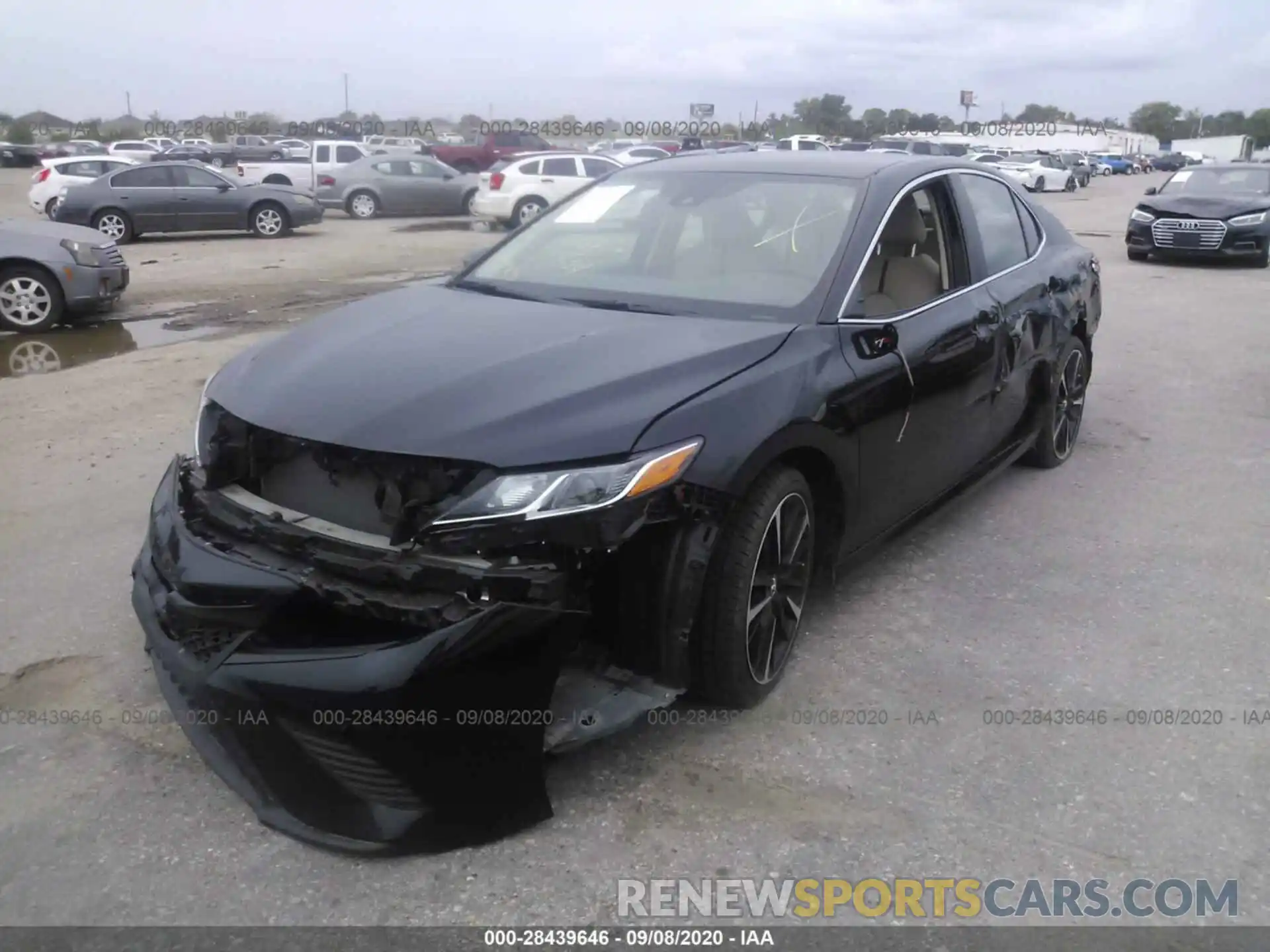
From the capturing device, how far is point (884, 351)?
12.5 feet

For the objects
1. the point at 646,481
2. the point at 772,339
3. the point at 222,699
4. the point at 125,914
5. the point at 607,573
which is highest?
the point at 772,339

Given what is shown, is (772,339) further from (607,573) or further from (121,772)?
(121,772)

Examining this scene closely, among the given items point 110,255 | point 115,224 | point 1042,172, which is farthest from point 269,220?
point 1042,172

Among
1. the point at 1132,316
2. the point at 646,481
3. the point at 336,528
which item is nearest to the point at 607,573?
the point at 646,481

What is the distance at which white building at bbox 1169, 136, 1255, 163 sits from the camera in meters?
94.1

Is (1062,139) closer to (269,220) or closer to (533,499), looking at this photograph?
(269,220)

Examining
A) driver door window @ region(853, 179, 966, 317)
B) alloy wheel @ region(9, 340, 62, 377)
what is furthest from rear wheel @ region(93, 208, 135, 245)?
driver door window @ region(853, 179, 966, 317)

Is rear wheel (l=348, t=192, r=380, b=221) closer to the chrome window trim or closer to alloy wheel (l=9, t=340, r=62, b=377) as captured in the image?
alloy wheel (l=9, t=340, r=62, b=377)

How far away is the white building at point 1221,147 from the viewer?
9411 centimetres

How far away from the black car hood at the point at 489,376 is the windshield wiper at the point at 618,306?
0.15 ft

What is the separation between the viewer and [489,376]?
3.12 meters

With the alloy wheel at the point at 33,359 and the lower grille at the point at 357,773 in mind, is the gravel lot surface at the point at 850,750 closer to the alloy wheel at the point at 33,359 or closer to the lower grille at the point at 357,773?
the lower grille at the point at 357,773

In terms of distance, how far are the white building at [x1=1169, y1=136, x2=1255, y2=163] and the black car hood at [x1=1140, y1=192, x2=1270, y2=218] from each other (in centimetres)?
8591

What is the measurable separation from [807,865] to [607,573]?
2.94ft
